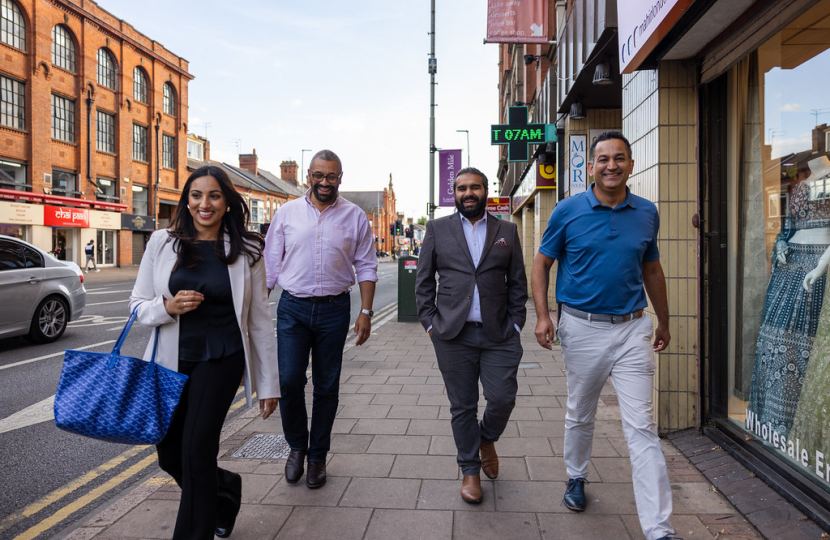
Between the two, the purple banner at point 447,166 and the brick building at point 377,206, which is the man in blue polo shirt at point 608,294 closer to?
the purple banner at point 447,166

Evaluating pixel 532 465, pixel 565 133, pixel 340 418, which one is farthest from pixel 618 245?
pixel 565 133

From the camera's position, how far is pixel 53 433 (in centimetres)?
491

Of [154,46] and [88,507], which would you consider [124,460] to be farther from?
[154,46]

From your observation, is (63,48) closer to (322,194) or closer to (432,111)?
(432,111)

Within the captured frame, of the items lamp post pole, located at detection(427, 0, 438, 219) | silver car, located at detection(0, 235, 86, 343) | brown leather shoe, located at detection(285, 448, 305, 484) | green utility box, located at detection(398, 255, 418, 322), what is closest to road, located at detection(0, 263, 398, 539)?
silver car, located at detection(0, 235, 86, 343)

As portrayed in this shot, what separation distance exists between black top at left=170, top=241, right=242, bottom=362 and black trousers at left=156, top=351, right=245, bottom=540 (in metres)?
0.06

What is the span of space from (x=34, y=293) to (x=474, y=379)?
7.76 m

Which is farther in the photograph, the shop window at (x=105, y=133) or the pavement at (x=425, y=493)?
the shop window at (x=105, y=133)

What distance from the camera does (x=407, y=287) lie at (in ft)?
40.4

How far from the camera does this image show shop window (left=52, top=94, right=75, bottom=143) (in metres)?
29.5

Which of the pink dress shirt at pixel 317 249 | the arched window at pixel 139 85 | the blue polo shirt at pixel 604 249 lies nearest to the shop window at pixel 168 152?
the arched window at pixel 139 85

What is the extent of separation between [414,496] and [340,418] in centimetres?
180

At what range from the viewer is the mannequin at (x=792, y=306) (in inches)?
127

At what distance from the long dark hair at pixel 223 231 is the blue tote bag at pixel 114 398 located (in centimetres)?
51
